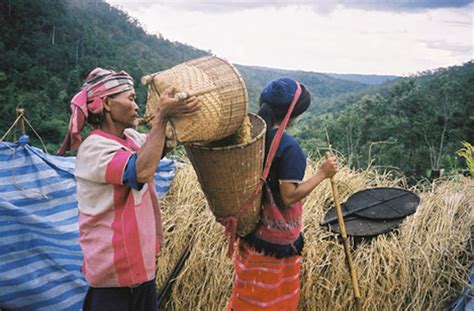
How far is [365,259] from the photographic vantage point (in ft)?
9.52

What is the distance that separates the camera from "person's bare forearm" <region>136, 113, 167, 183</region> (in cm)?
149

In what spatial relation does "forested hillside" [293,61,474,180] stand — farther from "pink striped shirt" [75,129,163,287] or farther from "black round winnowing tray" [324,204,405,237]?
"pink striped shirt" [75,129,163,287]

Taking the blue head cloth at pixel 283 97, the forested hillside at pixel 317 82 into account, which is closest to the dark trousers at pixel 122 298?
the blue head cloth at pixel 283 97

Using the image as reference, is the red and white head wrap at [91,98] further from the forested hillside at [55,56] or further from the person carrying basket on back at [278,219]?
the forested hillside at [55,56]

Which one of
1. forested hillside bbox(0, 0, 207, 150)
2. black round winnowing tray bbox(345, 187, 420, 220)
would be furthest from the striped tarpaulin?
forested hillside bbox(0, 0, 207, 150)

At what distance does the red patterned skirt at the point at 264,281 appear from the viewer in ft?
7.01

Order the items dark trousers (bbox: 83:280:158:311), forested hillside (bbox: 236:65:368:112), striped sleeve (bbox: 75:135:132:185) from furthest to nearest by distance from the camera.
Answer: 1. forested hillside (bbox: 236:65:368:112)
2. dark trousers (bbox: 83:280:158:311)
3. striped sleeve (bbox: 75:135:132:185)

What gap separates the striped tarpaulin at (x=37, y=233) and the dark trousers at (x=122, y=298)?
1.27 meters

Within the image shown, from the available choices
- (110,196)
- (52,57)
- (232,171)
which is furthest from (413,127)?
(52,57)

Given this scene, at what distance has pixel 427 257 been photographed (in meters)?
2.87

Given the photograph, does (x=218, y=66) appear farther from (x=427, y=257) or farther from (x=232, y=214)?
(x=427, y=257)

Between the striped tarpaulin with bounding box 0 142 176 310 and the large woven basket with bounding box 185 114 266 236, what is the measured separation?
5.34ft

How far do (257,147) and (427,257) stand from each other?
178 cm

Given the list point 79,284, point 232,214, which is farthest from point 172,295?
point 232,214
